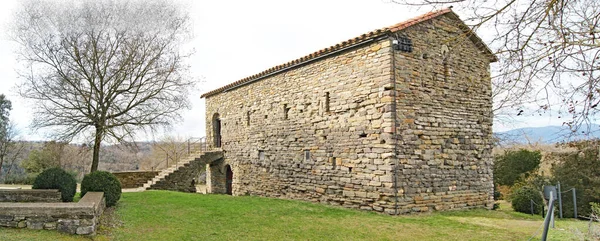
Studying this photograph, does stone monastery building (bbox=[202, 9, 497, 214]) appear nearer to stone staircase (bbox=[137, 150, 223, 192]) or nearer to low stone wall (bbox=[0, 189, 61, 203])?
stone staircase (bbox=[137, 150, 223, 192])

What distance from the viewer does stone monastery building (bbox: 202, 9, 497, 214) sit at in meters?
9.94

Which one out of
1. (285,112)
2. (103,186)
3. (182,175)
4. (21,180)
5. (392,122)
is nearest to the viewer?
(392,122)

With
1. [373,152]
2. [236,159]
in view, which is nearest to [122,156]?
[236,159]

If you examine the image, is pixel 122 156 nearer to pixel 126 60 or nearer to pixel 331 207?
pixel 126 60

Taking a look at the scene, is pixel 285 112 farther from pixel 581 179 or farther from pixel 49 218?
pixel 581 179

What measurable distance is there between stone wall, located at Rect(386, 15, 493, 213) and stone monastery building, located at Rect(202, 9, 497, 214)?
0.09 feet

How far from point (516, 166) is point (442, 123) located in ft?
42.4

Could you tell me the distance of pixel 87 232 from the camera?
6.50 metres

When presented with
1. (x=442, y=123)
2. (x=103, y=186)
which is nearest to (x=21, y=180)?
(x=103, y=186)

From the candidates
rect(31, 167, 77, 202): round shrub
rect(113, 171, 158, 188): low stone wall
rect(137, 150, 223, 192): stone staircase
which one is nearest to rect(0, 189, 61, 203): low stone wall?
rect(31, 167, 77, 202): round shrub

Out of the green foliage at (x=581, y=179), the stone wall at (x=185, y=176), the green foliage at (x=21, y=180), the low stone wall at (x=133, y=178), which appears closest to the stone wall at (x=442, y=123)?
the green foliage at (x=581, y=179)

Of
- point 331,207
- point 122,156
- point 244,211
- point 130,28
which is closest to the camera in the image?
point 244,211

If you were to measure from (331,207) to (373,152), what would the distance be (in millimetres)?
2074

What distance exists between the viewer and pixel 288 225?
8227 mm
